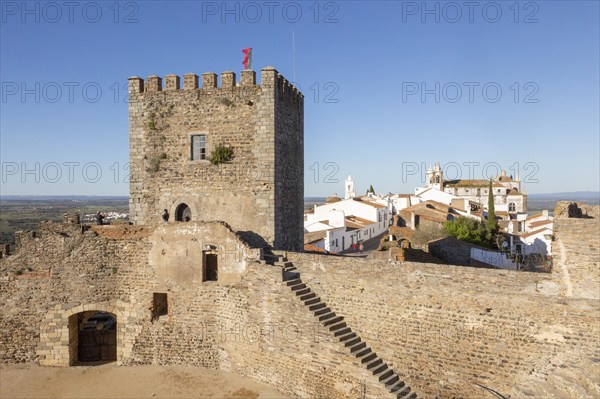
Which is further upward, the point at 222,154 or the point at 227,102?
the point at 227,102

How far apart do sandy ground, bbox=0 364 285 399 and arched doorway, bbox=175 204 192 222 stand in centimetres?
497

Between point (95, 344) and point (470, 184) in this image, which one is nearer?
point (95, 344)

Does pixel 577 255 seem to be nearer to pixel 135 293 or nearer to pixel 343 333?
pixel 343 333

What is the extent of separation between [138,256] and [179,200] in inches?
99.5

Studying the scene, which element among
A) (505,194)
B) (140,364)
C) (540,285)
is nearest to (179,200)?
(140,364)

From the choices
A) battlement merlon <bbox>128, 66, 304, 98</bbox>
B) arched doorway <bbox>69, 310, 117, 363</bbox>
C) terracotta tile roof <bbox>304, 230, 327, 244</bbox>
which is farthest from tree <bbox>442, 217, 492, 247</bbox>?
arched doorway <bbox>69, 310, 117, 363</bbox>

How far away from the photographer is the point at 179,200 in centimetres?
1548

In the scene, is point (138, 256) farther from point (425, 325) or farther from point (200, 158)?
point (425, 325)

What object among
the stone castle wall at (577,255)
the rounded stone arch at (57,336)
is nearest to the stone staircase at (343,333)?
the stone castle wall at (577,255)

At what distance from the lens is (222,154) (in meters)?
15.0

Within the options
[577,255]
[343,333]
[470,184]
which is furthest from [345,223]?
[470,184]

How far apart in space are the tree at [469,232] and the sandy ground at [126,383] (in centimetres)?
2183

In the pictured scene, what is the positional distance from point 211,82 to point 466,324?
36.0 feet

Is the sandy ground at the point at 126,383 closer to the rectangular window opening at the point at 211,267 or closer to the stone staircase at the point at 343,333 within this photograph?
the stone staircase at the point at 343,333
